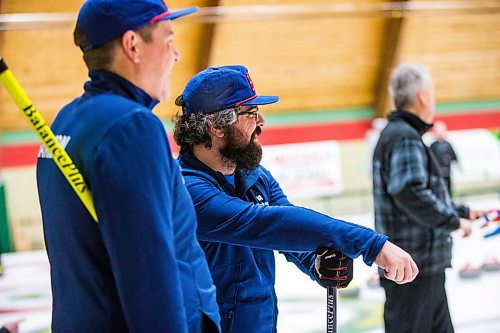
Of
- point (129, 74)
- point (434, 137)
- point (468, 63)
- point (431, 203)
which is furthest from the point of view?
point (468, 63)

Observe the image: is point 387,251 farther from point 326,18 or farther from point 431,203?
point 326,18

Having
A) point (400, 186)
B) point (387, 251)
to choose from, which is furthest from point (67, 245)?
point (400, 186)

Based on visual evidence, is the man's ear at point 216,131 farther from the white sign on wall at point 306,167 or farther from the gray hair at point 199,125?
the white sign on wall at point 306,167

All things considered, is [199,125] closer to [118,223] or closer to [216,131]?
[216,131]

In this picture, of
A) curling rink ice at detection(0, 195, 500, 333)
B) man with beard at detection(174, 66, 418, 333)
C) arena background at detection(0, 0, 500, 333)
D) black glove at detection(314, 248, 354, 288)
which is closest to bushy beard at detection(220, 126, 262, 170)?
man with beard at detection(174, 66, 418, 333)

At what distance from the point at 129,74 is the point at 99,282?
0.44m

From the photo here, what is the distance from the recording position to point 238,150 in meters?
2.40

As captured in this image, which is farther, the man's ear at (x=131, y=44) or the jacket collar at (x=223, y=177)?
the jacket collar at (x=223, y=177)

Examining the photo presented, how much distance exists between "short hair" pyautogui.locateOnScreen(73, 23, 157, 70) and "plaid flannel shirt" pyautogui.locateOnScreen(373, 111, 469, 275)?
236 cm

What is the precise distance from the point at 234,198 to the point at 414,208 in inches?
68.8

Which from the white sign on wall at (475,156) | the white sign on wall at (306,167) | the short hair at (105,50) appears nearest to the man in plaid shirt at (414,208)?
the short hair at (105,50)

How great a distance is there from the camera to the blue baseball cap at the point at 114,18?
1.61 meters

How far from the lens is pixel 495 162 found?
10859mm

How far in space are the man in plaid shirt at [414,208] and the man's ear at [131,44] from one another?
2.37 metres
